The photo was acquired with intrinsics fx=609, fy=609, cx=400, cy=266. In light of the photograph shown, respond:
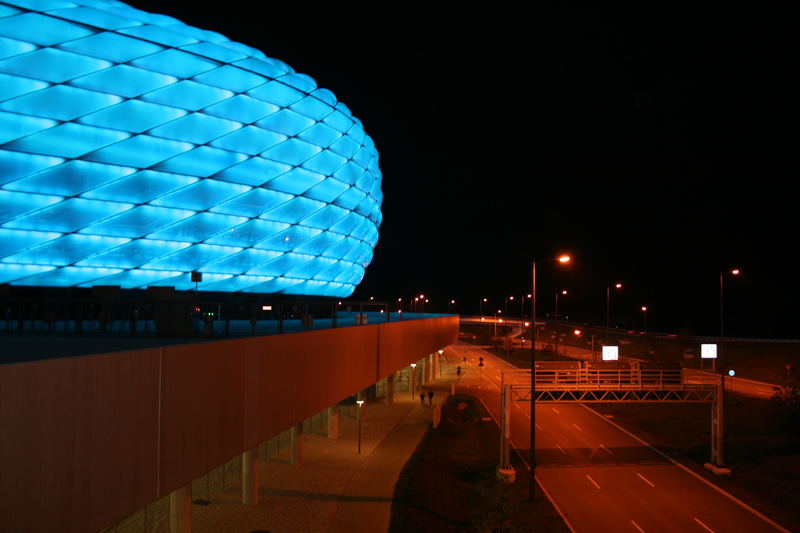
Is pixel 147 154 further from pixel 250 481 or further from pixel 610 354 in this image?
pixel 610 354

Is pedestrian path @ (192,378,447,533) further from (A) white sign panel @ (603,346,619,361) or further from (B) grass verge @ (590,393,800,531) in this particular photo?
(B) grass verge @ (590,393,800,531)

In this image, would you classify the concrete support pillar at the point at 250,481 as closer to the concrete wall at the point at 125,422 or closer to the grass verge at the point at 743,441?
the concrete wall at the point at 125,422

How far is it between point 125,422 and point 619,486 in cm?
1965

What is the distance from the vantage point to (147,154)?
22.5 m

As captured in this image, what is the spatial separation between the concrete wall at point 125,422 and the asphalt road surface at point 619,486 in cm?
1098

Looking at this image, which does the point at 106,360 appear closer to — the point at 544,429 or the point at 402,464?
the point at 402,464

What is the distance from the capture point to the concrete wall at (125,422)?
6.68 metres

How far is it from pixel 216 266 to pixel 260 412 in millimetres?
14589

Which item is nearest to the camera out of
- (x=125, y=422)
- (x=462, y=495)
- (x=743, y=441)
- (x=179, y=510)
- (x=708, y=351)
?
(x=125, y=422)

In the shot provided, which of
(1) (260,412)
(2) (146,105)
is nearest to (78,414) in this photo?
(1) (260,412)

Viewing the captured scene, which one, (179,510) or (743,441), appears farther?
(743,441)

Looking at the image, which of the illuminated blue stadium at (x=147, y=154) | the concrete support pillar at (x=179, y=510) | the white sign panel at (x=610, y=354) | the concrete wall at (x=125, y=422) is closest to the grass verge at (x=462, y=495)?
the concrete support pillar at (x=179, y=510)

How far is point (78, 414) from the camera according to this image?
7.49 meters

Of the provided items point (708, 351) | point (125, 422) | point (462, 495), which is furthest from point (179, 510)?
point (708, 351)
